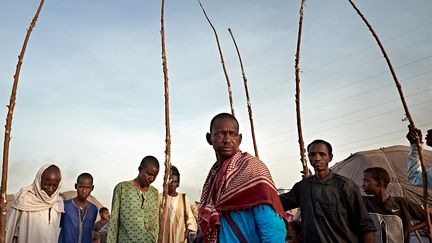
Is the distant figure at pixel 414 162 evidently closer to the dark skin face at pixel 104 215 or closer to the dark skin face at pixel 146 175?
the dark skin face at pixel 146 175

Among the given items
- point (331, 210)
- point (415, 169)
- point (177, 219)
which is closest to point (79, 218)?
point (177, 219)

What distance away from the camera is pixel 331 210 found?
4.07m

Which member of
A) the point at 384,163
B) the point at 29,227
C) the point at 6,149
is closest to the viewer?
the point at 6,149

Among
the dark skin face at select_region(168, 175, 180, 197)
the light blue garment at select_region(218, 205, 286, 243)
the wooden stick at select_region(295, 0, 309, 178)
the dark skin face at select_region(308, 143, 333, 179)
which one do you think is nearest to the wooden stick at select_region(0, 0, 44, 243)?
the dark skin face at select_region(168, 175, 180, 197)

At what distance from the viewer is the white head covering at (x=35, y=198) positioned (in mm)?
5527

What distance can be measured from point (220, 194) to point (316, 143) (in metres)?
2.00

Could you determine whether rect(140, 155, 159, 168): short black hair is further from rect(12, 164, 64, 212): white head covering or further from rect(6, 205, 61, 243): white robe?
rect(6, 205, 61, 243): white robe

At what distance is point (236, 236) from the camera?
262 centimetres

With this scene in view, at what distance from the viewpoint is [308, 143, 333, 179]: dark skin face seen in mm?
4320

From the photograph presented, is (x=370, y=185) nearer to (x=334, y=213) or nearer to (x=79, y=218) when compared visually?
(x=334, y=213)

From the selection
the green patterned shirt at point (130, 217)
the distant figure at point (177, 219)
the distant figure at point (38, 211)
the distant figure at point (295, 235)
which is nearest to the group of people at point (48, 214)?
the distant figure at point (38, 211)

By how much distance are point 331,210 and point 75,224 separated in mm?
3542

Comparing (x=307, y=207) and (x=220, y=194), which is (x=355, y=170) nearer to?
(x=307, y=207)

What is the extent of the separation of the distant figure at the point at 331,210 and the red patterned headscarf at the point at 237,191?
62.3 inches
